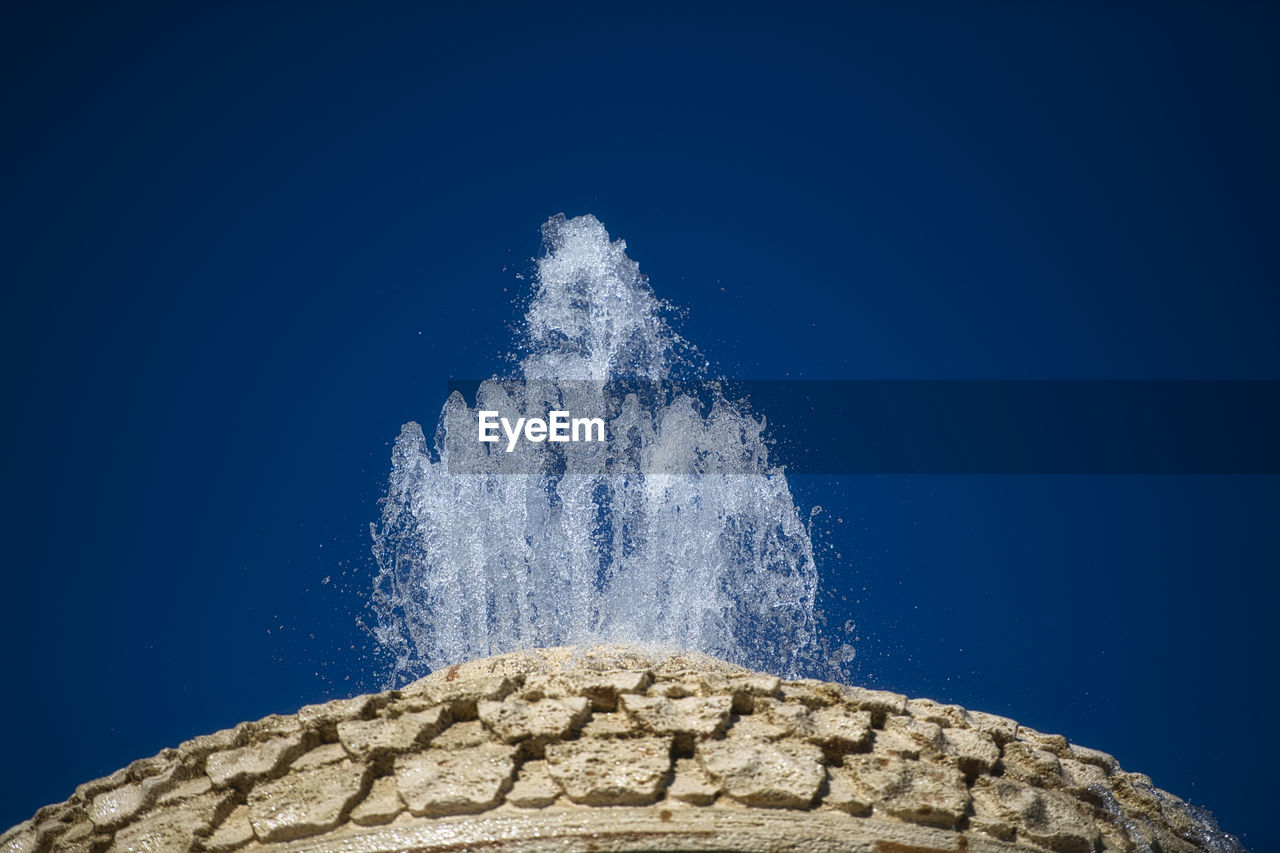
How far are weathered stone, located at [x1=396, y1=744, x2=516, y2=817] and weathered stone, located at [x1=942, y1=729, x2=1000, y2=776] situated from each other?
4.39 ft

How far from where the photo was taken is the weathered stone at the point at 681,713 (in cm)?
270

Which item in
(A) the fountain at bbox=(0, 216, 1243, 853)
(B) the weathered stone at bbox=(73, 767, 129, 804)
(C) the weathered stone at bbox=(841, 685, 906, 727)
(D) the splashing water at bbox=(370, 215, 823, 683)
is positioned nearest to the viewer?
(A) the fountain at bbox=(0, 216, 1243, 853)

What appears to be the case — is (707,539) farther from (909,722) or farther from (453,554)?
(909,722)

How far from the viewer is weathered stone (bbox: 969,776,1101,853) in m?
2.66

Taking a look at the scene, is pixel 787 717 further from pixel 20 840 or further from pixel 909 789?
pixel 20 840

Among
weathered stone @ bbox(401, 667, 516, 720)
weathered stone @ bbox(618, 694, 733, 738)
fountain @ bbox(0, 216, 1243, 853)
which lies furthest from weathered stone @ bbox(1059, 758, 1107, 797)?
weathered stone @ bbox(401, 667, 516, 720)

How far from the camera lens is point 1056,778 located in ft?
10.3

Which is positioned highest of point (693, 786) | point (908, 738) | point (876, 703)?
point (876, 703)

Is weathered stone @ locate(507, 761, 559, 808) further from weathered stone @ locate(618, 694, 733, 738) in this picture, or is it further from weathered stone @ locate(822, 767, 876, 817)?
weathered stone @ locate(822, 767, 876, 817)

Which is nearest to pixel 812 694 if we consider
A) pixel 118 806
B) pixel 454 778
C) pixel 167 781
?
pixel 454 778

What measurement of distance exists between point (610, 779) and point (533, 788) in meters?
0.20

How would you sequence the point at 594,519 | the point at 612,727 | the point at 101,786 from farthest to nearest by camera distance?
the point at 594,519 < the point at 101,786 < the point at 612,727

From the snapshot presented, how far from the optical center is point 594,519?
7789 mm

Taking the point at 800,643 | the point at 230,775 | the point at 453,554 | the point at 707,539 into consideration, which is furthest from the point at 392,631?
the point at 230,775
